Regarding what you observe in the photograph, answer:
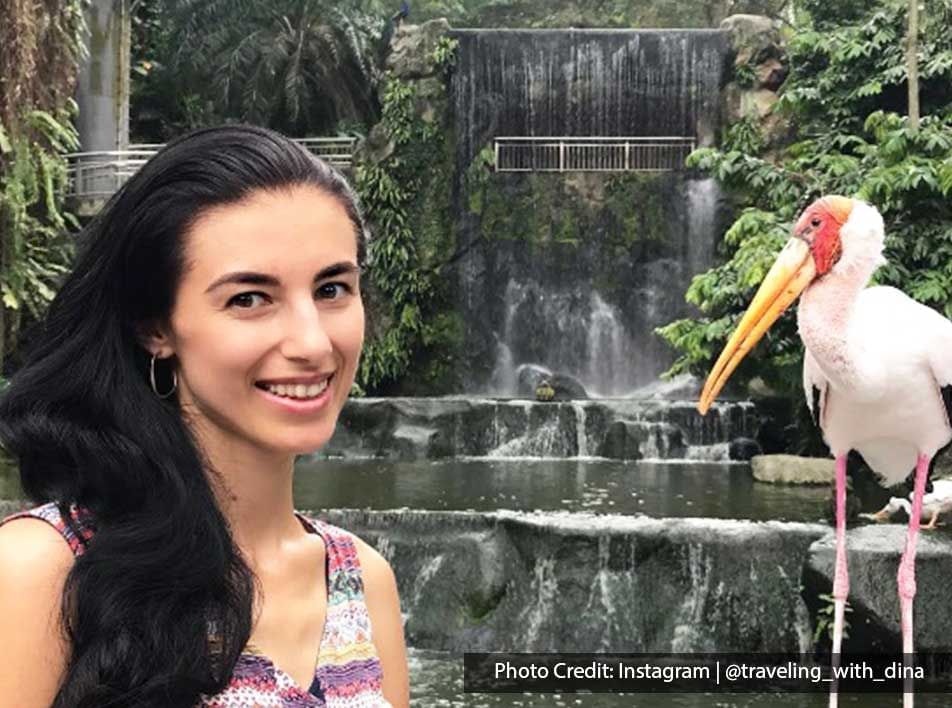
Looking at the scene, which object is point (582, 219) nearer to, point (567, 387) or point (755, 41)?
point (567, 387)

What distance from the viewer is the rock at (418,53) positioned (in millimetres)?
17094

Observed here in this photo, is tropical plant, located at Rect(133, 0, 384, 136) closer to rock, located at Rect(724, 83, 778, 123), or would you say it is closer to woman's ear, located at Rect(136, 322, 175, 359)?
rock, located at Rect(724, 83, 778, 123)

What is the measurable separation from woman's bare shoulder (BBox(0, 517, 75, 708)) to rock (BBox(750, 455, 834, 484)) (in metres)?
10.2

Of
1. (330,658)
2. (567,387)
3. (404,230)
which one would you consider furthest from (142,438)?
(404,230)

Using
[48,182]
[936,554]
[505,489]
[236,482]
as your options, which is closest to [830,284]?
[936,554]

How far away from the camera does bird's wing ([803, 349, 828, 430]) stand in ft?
18.6

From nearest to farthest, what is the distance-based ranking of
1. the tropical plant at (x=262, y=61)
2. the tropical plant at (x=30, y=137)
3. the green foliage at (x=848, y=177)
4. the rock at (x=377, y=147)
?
the green foliage at (x=848, y=177)
the tropical plant at (x=30, y=137)
the rock at (x=377, y=147)
the tropical plant at (x=262, y=61)

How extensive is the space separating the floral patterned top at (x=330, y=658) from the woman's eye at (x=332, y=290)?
0.30m

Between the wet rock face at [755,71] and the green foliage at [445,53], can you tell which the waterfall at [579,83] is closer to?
the green foliage at [445,53]

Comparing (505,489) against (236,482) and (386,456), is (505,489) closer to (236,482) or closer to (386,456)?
(386,456)

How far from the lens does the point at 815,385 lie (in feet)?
19.0

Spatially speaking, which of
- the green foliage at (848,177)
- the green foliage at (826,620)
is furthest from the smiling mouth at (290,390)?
the green foliage at (848,177)

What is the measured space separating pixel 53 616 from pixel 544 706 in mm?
5603

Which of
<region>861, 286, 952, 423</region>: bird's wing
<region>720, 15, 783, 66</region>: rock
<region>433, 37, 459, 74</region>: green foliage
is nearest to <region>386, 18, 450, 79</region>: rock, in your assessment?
<region>433, 37, 459, 74</region>: green foliage
